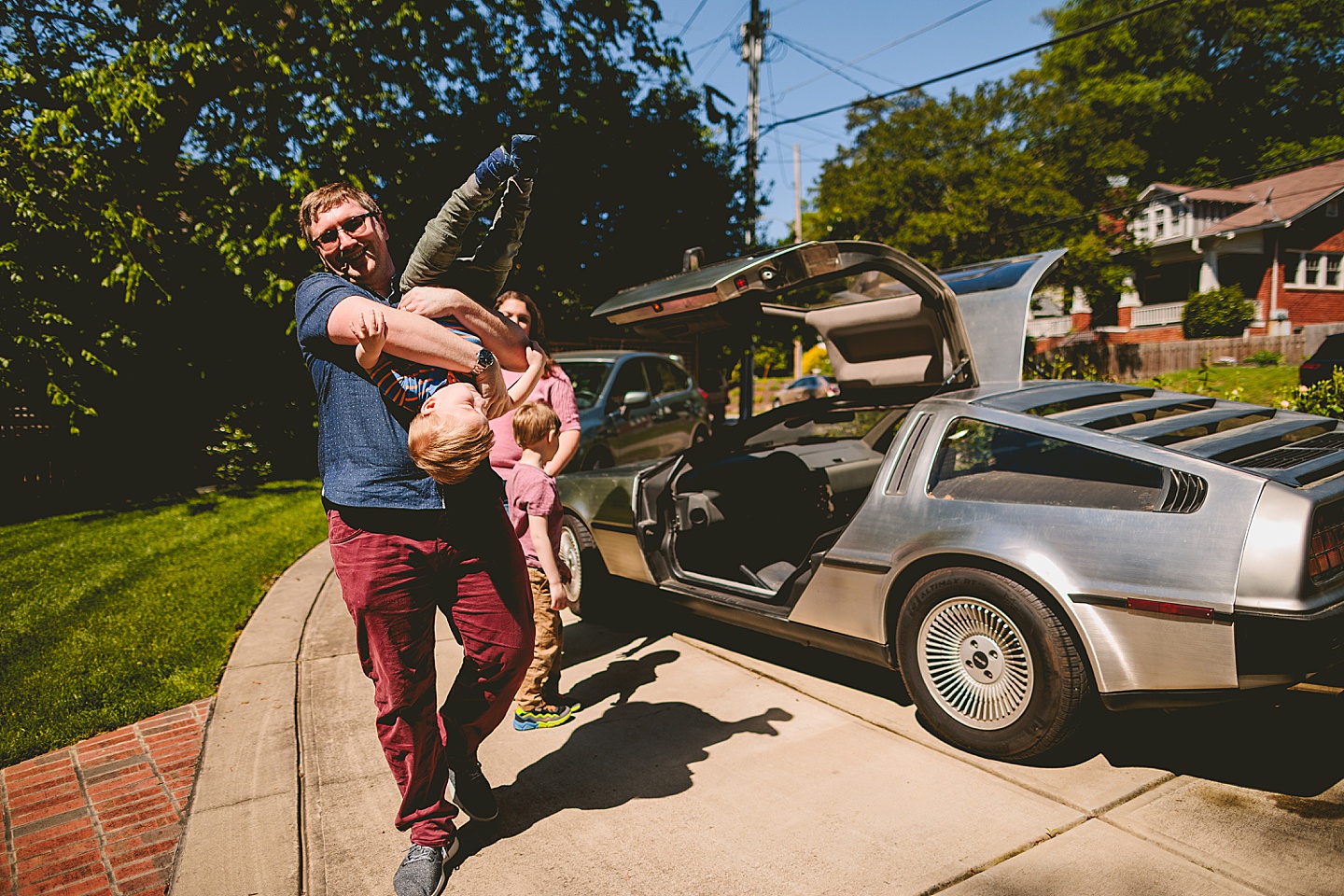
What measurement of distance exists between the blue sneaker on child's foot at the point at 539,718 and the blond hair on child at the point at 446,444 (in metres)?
1.76

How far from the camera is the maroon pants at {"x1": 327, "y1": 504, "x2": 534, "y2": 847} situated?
2238mm

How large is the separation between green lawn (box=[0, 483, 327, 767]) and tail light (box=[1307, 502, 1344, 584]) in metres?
4.63

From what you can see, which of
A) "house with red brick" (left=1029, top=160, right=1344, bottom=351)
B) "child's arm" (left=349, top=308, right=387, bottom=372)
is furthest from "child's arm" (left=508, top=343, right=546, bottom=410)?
"house with red brick" (left=1029, top=160, right=1344, bottom=351)

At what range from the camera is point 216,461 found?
1141cm

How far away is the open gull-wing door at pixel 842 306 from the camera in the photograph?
141 inches

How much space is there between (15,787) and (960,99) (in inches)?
1190

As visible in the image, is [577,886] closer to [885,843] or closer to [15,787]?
[885,843]

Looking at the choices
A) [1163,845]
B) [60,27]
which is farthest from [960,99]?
[1163,845]

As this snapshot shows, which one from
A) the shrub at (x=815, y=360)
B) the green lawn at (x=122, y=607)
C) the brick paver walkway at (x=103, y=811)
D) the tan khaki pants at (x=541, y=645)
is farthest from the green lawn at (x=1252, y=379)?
the brick paver walkway at (x=103, y=811)

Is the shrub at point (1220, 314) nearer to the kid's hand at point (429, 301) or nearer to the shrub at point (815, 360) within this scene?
the shrub at point (815, 360)

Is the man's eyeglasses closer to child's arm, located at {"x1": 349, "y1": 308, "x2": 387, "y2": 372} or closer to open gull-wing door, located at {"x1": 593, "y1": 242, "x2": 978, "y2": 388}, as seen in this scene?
child's arm, located at {"x1": 349, "y1": 308, "x2": 387, "y2": 372}

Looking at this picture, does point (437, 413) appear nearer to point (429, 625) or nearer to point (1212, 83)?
point (429, 625)

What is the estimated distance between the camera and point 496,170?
1.92m

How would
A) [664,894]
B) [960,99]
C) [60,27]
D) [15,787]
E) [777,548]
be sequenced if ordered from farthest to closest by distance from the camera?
[960,99] → [60,27] → [777,548] → [15,787] → [664,894]
